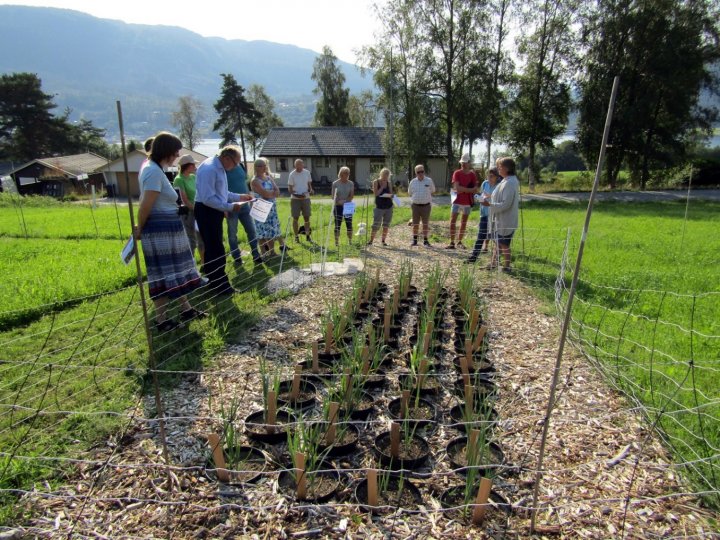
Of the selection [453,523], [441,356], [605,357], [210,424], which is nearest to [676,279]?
[605,357]

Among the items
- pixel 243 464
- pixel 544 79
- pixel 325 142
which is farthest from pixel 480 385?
pixel 325 142

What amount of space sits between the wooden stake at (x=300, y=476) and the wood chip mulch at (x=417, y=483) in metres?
0.06

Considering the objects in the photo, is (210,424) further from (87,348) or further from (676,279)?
(676,279)

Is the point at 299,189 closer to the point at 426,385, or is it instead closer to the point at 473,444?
the point at 426,385

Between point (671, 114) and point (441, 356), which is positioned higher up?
point (671, 114)

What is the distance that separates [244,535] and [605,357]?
3.23 m

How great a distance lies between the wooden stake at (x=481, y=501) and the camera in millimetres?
1986

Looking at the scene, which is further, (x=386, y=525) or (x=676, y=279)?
(x=676, y=279)

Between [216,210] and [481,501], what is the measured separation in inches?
163

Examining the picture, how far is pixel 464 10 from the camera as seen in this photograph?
2180 centimetres

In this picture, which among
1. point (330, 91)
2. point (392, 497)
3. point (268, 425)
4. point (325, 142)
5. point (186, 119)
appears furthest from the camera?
point (186, 119)

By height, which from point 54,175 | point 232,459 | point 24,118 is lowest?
point 232,459

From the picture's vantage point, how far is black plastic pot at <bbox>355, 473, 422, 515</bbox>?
215cm

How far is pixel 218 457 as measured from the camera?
7.46 feet
